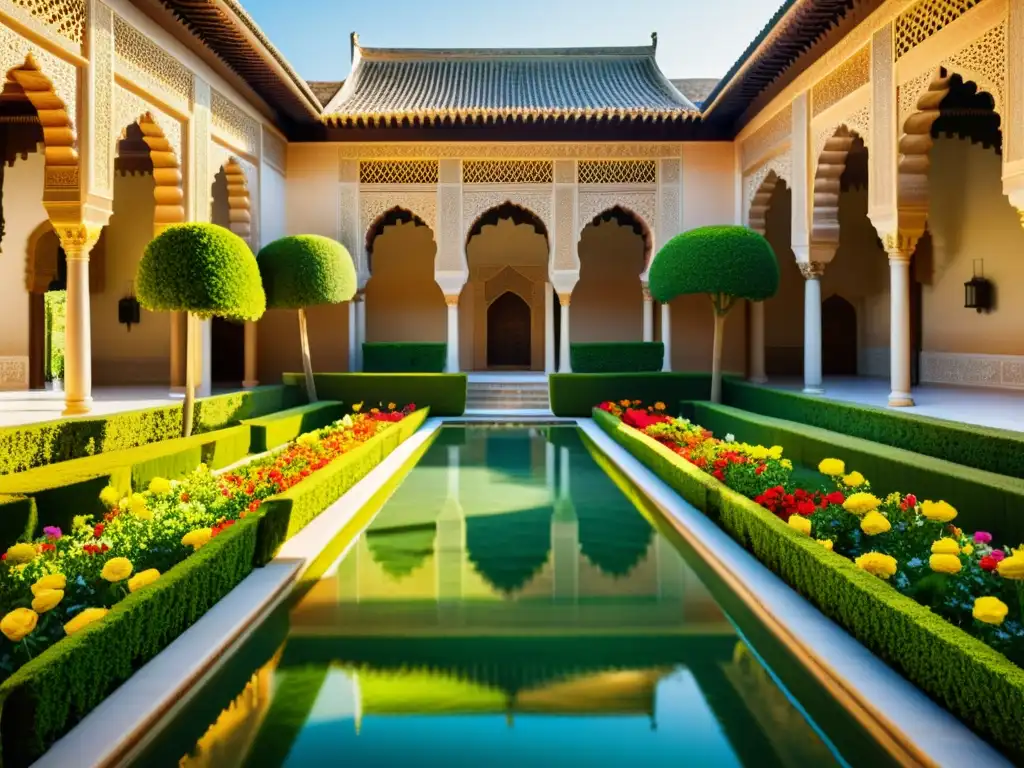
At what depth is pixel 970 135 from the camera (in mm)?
12195

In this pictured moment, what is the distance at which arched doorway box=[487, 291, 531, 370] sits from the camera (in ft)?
64.1

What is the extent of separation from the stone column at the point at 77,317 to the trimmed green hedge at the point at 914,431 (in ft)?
23.9

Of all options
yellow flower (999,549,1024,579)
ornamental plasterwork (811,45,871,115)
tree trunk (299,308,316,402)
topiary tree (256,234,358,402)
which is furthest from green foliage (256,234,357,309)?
yellow flower (999,549,1024,579)

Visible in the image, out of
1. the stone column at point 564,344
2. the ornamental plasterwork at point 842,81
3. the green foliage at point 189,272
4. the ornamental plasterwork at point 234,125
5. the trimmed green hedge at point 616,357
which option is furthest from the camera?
the stone column at point 564,344

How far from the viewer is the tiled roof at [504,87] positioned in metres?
13.9

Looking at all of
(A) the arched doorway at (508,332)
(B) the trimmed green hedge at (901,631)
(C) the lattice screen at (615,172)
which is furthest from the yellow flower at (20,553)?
(A) the arched doorway at (508,332)

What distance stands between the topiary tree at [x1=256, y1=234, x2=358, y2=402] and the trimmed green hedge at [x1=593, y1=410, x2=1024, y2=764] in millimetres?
8090

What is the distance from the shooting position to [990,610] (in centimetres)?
245

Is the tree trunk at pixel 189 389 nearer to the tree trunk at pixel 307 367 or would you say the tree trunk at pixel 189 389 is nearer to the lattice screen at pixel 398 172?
the tree trunk at pixel 307 367

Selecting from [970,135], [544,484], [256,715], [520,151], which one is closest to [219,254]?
Answer: [544,484]

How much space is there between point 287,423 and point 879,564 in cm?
720

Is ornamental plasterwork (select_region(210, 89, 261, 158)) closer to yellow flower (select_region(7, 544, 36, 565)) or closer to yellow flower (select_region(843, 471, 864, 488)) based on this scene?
yellow flower (select_region(7, 544, 36, 565))

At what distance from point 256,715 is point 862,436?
19.7 feet

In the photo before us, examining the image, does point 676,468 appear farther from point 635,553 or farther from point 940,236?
point 940,236
